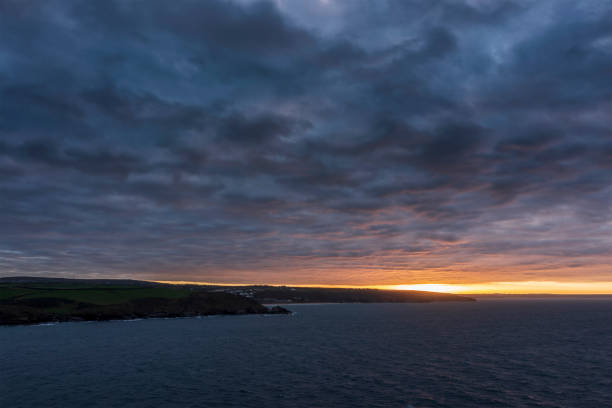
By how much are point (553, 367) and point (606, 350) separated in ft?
92.9

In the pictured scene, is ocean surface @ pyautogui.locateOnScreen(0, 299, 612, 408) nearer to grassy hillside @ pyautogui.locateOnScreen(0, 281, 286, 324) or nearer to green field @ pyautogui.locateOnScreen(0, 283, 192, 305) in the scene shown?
grassy hillside @ pyautogui.locateOnScreen(0, 281, 286, 324)

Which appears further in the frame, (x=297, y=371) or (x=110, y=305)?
(x=110, y=305)

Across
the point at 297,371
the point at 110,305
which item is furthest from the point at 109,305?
the point at 297,371

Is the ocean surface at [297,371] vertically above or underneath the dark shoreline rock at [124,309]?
underneath

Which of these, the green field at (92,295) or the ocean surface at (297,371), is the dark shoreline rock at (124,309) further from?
the ocean surface at (297,371)

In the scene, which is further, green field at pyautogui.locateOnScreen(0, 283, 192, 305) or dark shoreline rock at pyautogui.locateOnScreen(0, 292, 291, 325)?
green field at pyautogui.locateOnScreen(0, 283, 192, 305)

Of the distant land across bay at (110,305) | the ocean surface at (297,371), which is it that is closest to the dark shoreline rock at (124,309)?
the distant land across bay at (110,305)

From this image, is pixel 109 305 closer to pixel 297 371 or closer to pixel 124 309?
pixel 124 309

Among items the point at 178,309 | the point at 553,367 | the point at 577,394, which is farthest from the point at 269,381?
the point at 178,309

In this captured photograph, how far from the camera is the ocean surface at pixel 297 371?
137 feet

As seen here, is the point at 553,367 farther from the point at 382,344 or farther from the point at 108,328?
the point at 108,328

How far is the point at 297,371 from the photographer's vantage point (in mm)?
55188

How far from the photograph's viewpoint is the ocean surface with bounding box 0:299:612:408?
137ft

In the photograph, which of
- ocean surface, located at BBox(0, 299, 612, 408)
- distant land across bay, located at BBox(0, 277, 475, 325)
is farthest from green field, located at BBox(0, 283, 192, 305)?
ocean surface, located at BBox(0, 299, 612, 408)
